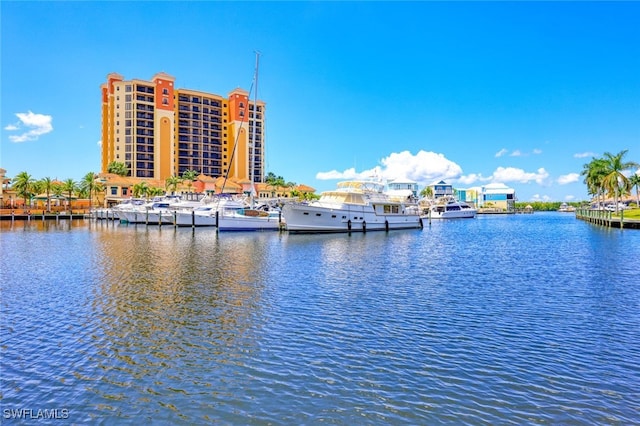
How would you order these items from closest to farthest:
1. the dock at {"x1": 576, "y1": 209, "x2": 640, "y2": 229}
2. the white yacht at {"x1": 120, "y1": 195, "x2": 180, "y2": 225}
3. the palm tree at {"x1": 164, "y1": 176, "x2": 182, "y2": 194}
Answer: the dock at {"x1": 576, "y1": 209, "x2": 640, "y2": 229}
the white yacht at {"x1": 120, "y1": 195, "x2": 180, "y2": 225}
the palm tree at {"x1": 164, "y1": 176, "x2": 182, "y2": 194}

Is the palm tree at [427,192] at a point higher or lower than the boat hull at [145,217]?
higher

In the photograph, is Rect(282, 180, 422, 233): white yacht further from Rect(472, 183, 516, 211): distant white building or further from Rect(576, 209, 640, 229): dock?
Rect(472, 183, 516, 211): distant white building

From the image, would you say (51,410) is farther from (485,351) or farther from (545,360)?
(545,360)

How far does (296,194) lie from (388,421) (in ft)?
383

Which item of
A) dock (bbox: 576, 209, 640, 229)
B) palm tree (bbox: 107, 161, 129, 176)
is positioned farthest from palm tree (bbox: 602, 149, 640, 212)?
palm tree (bbox: 107, 161, 129, 176)

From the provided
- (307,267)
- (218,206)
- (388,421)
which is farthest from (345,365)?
(218,206)

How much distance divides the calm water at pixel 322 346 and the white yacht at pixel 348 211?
2666cm

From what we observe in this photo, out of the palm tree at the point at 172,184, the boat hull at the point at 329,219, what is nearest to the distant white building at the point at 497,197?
the palm tree at the point at 172,184

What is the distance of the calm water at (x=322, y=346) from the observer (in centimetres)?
805

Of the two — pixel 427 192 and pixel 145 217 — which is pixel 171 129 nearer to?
pixel 145 217

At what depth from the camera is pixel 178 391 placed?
8719 millimetres

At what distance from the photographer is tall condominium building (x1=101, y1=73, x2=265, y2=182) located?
121688 mm

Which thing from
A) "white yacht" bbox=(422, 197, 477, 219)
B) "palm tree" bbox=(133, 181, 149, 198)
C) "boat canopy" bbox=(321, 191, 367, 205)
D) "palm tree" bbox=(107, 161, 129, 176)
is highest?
"palm tree" bbox=(107, 161, 129, 176)

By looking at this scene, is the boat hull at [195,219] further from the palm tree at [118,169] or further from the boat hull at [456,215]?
the boat hull at [456,215]
